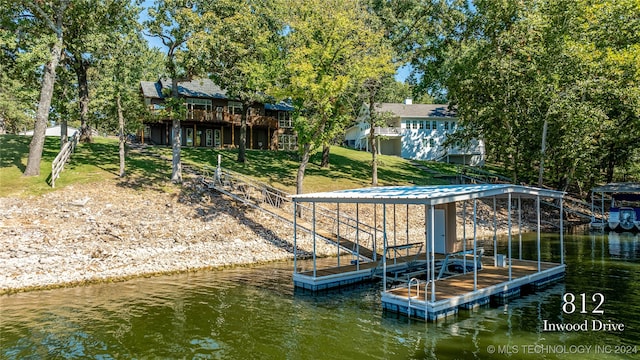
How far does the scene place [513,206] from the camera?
41.2m

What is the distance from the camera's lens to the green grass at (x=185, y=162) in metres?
28.2

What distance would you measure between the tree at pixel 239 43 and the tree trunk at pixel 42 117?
8.91 meters

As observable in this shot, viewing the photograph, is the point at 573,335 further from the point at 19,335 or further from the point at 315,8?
the point at 315,8

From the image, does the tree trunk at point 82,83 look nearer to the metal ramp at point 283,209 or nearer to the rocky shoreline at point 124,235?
the rocky shoreline at point 124,235

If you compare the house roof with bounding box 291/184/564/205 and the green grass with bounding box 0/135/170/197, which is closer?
the house roof with bounding box 291/184/564/205

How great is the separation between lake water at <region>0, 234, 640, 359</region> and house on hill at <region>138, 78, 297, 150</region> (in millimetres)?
34937

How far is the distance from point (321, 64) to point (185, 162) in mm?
17782

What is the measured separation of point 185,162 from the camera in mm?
39438

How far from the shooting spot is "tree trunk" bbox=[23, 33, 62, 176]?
2800cm

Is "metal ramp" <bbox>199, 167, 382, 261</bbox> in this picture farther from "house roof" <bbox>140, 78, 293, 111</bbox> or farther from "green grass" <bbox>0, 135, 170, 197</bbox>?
"house roof" <bbox>140, 78, 293, 111</bbox>

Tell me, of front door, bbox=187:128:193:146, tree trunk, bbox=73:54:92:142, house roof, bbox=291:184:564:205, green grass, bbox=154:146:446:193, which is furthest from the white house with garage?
house roof, bbox=291:184:564:205

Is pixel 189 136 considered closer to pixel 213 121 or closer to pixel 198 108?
pixel 198 108

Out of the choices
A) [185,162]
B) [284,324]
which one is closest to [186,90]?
[185,162]

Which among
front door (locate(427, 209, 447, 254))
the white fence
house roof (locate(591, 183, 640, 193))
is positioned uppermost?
the white fence
